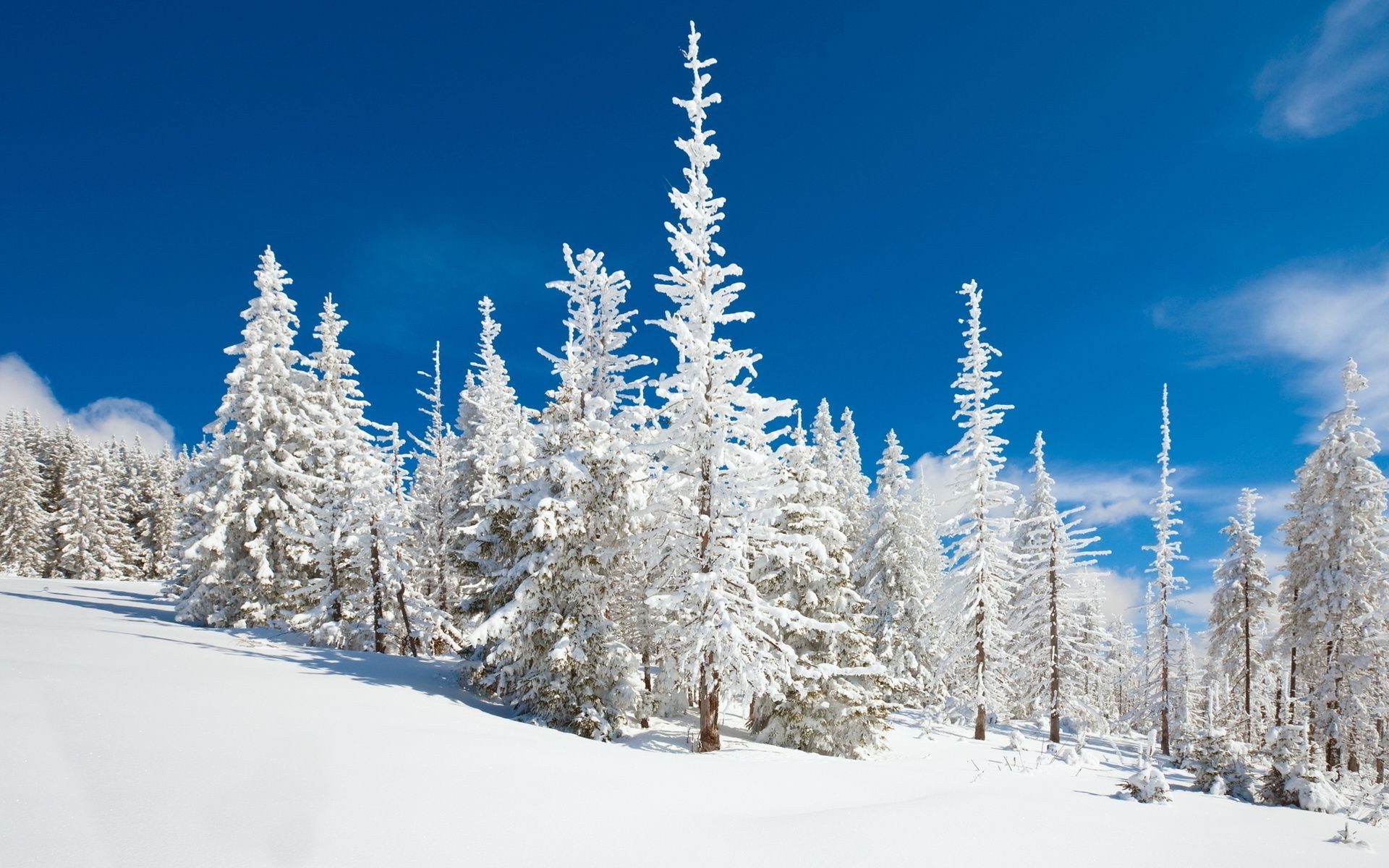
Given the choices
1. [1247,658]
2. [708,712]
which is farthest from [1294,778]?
[1247,658]

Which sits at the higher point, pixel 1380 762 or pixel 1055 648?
pixel 1055 648

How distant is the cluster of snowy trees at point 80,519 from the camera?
54.9m

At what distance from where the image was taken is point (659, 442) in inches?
648

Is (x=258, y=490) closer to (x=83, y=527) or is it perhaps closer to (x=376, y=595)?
(x=376, y=595)

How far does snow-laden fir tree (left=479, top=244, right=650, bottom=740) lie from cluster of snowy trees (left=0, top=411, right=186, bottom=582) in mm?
45857

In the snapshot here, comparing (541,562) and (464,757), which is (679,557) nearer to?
(541,562)

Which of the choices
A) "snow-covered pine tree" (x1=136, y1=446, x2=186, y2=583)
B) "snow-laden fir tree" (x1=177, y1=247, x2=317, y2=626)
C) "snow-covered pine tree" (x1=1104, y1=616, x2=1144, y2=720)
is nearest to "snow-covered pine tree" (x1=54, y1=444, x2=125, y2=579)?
"snow-covered pine tree" (x1=136, y1=446, x2=186, y2=583)

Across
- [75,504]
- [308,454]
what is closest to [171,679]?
[308,454]

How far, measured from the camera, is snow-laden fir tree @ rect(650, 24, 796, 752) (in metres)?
15.6

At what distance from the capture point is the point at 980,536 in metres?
29.2

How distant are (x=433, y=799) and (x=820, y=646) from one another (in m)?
15.7

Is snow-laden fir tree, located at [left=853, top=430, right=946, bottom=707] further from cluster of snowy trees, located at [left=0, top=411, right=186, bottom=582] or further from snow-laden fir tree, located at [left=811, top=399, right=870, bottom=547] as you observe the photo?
cluster of snowy trees, located at [left=0, top=411, right=186, bottom=582]

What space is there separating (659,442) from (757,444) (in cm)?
287

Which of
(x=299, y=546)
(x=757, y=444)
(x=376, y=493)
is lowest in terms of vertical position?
(x=299, y=546)
